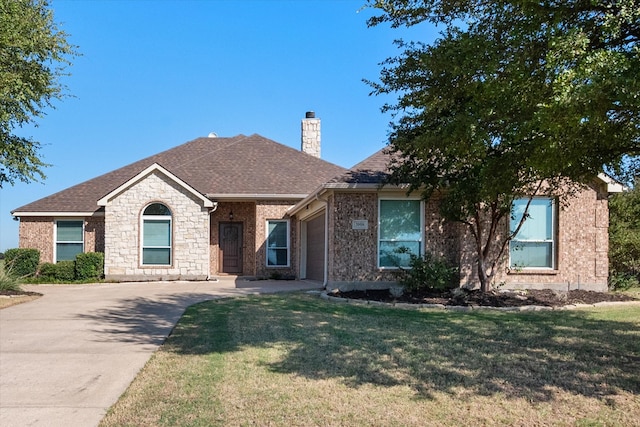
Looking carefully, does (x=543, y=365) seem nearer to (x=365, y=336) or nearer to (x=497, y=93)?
(x=365, y=336)

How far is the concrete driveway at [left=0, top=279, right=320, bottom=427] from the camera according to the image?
16.7ft

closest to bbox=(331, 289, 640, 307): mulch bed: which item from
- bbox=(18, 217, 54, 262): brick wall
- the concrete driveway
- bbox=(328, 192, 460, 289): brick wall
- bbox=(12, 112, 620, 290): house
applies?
bbox=(328, 192, 460, 289): brick wall

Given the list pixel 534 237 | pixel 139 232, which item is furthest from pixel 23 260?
pixel 534 237

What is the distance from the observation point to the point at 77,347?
301 inches

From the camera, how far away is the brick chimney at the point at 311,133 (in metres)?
25.3

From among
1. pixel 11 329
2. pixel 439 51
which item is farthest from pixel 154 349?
pixel 439 51

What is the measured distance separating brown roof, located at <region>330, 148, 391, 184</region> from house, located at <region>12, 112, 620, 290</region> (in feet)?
0.11

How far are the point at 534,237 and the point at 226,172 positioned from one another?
480 inches

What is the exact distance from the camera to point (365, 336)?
7902 millimetres

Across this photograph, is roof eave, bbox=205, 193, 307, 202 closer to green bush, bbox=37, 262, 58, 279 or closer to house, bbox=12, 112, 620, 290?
house, bbox=12, 112, 620, 290

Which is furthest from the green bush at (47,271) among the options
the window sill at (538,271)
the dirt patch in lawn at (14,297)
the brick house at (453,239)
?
Result: the window sill at (538,271)

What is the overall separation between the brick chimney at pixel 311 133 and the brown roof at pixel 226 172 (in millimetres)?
1668

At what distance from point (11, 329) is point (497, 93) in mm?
8520

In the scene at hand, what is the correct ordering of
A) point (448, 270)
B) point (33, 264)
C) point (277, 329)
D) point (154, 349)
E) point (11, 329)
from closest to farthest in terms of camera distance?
point (154, 349) → point (277, 329) → point (11, 329) → point (448, 270) → point (33, 264)
